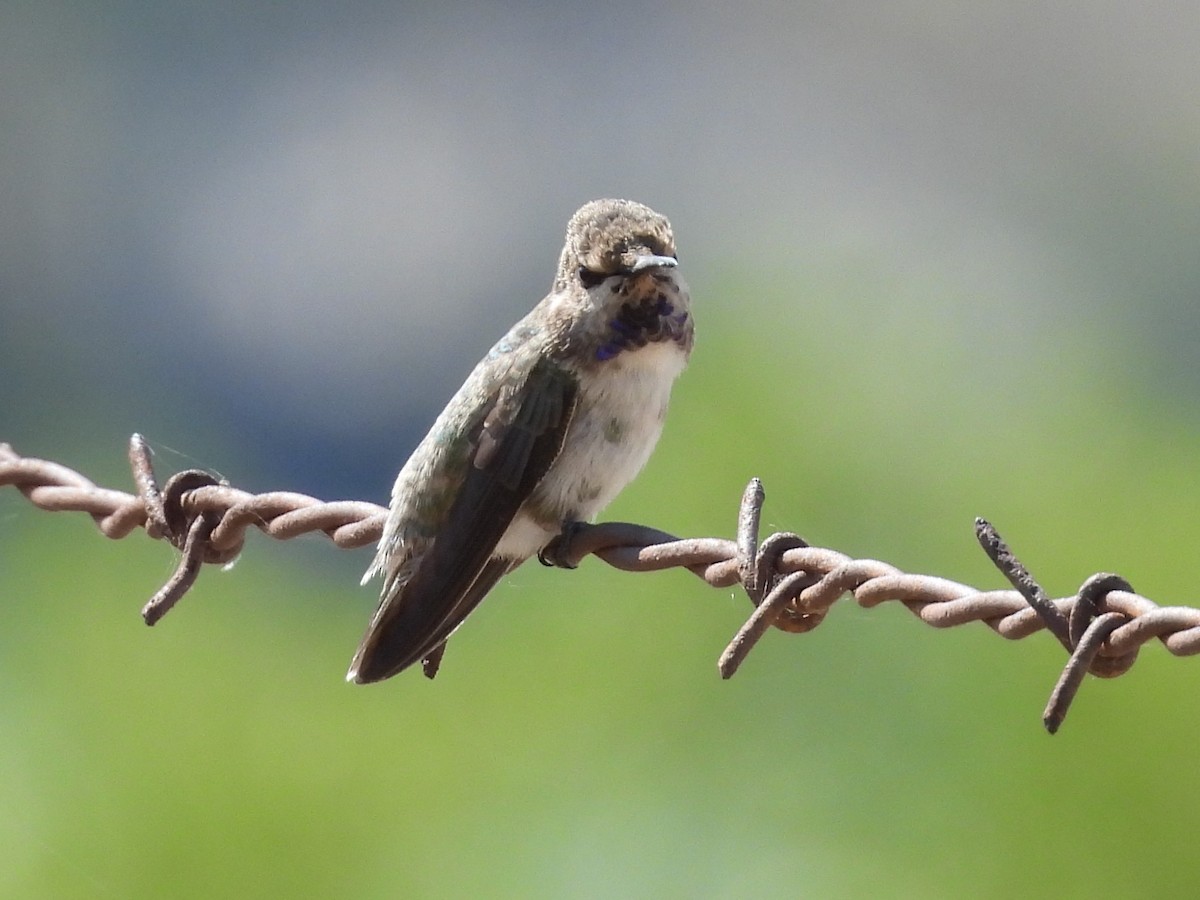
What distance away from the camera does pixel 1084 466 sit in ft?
26.1

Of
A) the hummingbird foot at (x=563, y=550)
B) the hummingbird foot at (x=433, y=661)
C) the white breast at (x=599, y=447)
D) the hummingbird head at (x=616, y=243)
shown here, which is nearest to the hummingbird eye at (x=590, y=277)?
the hummingbird head at (x=616, y=243)

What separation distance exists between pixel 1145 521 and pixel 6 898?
19.1 feet

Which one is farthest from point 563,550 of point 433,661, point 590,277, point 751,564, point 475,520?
point 751,564

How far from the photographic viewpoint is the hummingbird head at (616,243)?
10.2 ft

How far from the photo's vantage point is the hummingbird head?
10.2 ft

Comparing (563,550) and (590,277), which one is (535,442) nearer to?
(563,550)

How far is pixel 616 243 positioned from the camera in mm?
3139

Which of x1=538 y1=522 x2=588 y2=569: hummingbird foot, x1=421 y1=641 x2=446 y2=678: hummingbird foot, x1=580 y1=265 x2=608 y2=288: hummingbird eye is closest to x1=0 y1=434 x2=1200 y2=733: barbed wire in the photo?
x1=538 y1=522 x2=588 y2=569: hummingbird foot

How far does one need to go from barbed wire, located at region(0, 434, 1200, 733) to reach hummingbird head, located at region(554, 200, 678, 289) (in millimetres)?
613

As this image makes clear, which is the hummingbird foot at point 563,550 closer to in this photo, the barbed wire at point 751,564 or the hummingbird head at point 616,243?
the barbed wire at point 751,564

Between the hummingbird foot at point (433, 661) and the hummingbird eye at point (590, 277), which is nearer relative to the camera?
the hummingbird foot at point (433, 661)

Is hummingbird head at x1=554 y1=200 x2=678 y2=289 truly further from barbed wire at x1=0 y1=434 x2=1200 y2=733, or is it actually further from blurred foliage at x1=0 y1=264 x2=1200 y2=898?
blurred foliage at x1=0 y1=264 x2=1200 y2=898

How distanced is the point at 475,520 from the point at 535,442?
0.63ft

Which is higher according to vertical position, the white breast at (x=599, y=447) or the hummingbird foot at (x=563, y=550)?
the white breast at (x=599, y=447)
